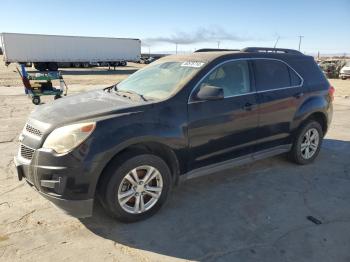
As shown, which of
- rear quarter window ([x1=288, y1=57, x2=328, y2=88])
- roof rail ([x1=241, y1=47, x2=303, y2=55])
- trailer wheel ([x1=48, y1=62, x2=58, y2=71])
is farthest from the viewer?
trailer wheel ([x1=48, y1=62, x2=58, y2=71])

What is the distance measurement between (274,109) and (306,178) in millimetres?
1159

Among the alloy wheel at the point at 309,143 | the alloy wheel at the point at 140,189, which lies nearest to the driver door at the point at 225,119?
the alloy wheel at the point at 140,189

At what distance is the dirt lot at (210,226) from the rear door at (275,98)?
61 cm

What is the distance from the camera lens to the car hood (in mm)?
3533

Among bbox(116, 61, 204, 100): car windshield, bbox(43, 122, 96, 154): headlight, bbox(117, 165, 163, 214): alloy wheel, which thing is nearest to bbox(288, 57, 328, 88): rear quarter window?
bbox(116, 61, 204, 100): car windshield

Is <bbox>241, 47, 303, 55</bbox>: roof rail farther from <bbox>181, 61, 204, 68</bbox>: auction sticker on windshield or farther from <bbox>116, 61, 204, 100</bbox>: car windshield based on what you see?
<bbox>116, 61, 204, 100</bbox>: car windshield

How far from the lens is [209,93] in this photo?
3.90 meters

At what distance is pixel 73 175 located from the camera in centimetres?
325

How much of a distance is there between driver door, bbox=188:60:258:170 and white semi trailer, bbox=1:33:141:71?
110ft

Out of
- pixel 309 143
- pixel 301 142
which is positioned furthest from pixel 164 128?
pixel 309 143

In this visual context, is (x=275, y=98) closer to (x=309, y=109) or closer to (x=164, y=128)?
(x=309, y=109)

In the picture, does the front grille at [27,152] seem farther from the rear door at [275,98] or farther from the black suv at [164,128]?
the rear door at [275,98]

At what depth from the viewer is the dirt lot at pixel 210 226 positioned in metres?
3.22

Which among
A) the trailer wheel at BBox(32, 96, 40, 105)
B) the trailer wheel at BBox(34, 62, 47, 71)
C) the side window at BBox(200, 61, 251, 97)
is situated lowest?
the trailer wheel at BBox(32, 96, 40, 105)
